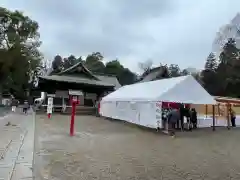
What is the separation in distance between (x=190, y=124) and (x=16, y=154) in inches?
431

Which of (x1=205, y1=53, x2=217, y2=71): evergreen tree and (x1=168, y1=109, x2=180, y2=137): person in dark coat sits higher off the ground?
(x1=205, y1=53, x2=217, y2=71): evergreen tree

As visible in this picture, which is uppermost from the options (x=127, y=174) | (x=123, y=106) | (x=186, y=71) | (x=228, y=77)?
(x=186, y=71)

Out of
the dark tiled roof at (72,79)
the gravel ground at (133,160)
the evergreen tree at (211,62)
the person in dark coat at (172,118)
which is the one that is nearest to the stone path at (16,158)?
the gravel ground at (133,160)

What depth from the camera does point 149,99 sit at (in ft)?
51.3

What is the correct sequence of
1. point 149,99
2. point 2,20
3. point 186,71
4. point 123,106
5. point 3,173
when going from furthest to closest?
1. point 186,71
2. point 2,20
3. point 123,106
4. point 149,99
5. point 3,173

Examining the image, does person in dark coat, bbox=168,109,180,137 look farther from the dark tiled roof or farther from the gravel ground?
the dark tiled roof

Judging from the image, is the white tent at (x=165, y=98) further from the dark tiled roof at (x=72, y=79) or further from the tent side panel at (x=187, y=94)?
the dark tiled roof at (x=72, y=79)

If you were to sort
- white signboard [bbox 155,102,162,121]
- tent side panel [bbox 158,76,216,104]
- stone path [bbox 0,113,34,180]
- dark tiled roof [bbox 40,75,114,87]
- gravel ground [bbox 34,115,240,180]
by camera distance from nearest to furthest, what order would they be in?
stone path [bbox 0,113,34,180]
gravel ground [bbox 34,115,240,180]
white signboard [bbox 155,102,162,121]
tent side panel [bbox 158,76,216,104]
dark tiled roof [bbox 40,75,114,87]

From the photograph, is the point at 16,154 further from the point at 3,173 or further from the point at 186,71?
the point at 186,71

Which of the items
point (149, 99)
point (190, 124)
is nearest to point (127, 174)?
point (149, 99)

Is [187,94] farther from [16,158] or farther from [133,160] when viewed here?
[16,158]

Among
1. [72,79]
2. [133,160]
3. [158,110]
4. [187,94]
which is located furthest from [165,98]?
[72,79]

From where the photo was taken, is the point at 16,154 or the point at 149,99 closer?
the point at 16,154

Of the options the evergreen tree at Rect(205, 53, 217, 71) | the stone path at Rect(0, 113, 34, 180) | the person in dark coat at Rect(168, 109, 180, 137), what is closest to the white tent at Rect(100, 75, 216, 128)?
the person in dark coat at Rect(168, 109, 180, 137)
